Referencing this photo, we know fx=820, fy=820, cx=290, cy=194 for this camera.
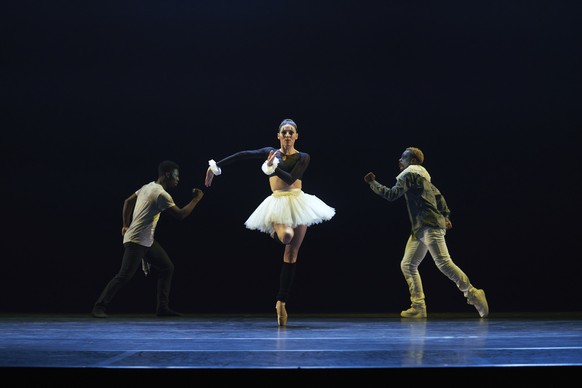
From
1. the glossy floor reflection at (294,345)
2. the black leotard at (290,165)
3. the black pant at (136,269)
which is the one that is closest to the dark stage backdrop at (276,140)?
the black pant at (136,269)

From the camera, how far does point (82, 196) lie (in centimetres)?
782

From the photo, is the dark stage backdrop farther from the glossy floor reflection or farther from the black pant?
the glossy floor reflection

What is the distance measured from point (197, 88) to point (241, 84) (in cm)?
42

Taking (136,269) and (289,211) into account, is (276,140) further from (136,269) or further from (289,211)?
(289,211)

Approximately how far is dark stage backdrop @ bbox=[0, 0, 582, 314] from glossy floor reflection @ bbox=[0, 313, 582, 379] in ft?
4.13

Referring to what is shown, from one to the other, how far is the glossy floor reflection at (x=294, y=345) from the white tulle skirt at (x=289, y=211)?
73cm

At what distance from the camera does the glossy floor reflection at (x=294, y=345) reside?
3119 millimetres

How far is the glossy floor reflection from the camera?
10.2 ft

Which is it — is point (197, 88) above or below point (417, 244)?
above

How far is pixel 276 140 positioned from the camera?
784 cm

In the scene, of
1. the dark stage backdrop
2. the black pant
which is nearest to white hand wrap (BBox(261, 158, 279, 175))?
the black pant

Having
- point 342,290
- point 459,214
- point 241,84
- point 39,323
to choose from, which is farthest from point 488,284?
point 39,323

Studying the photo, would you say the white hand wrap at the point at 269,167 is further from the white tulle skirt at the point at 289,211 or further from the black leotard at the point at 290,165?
the white tulle skirt at the point at 289,211
